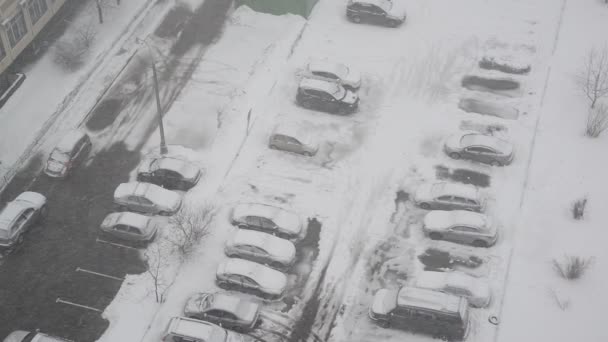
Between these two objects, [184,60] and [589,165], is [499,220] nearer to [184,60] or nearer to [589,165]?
[589,165]

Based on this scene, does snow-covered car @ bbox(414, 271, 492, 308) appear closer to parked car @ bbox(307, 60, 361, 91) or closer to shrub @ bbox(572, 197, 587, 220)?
shrub @ bbox(572, 197, 587, 220)

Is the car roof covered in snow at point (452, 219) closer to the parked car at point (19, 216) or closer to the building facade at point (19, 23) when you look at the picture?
the parked car at point (19, 216)

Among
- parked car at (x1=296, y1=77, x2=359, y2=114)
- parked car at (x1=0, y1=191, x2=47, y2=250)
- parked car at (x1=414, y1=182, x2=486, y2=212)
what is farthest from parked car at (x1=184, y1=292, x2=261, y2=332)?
parked car at (x1=296, y1=77, x2=359, y2=114)

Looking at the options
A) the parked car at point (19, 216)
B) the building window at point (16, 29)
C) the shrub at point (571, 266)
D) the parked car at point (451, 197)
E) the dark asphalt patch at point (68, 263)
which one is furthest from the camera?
the building window at point (16, 29)

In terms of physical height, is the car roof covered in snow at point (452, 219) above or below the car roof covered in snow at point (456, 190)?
below

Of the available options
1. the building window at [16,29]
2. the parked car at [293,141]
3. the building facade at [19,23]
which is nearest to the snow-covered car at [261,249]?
the parked car at [293,141]

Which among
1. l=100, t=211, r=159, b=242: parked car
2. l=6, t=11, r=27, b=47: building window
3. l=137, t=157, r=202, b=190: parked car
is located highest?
l=6, t=11, r=27, b=47: building window

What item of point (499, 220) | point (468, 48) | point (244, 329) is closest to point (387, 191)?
point (499, 220)
